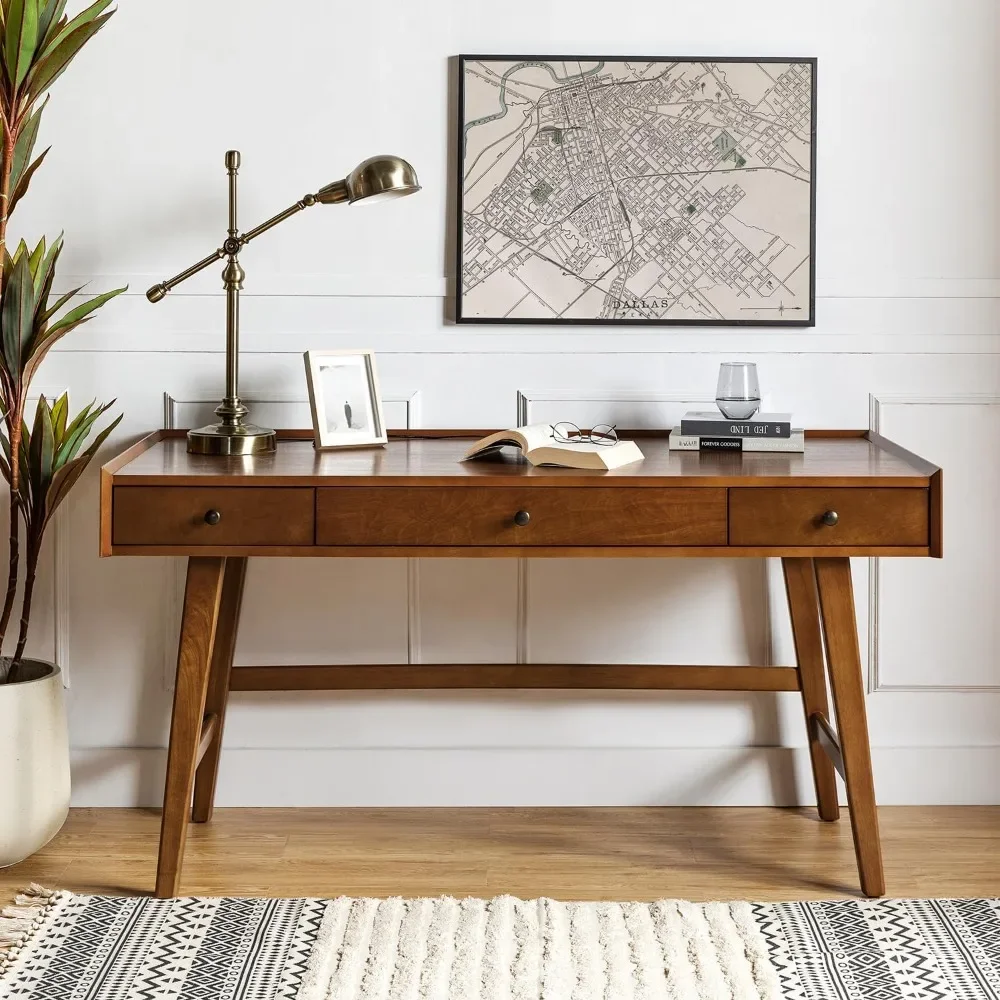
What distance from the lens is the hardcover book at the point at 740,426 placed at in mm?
2348

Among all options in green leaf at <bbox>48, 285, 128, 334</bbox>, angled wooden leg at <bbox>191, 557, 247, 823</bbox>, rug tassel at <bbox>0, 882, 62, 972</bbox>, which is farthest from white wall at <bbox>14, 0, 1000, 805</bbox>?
rug tassel at <bbox>0, 882, 62, 972</bbox>

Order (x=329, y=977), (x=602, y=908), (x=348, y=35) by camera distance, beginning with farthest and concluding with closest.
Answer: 1. (x=348, y=35)
2. (x=602, y=908)
3. (x=329, y=977)

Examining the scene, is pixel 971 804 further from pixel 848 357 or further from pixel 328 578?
pixel 328 578

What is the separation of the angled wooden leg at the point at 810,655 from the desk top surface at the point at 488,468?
283mm

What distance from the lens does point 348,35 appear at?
8.35 feet

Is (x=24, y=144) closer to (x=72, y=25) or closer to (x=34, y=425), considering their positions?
(x=72, y=25)

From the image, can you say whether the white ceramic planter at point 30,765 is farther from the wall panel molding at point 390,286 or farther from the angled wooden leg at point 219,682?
the wall panel molding at point 390,286

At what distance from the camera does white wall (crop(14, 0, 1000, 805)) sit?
255 cm

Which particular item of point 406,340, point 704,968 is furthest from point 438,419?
point 704,968

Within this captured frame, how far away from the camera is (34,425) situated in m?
2.36

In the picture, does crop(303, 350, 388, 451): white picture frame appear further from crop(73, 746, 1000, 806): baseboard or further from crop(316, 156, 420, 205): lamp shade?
crop(73, 746, 1000, 806): baseboard

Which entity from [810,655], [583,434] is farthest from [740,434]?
[810,655]

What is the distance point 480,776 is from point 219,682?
0.62 meters

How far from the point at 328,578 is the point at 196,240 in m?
0.79
